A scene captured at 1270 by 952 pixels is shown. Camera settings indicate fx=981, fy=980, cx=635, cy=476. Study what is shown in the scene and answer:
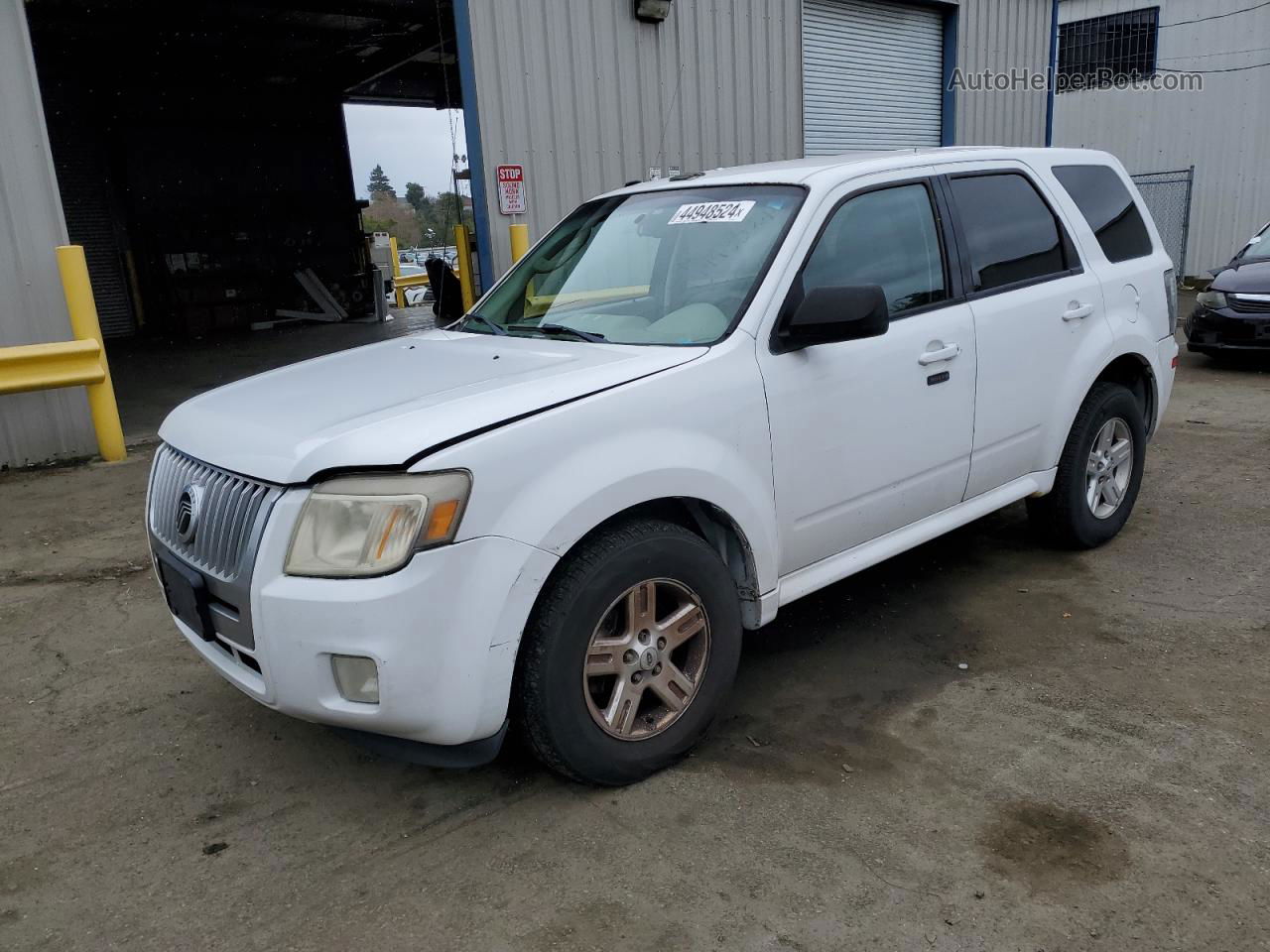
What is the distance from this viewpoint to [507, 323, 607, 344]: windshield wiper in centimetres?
342

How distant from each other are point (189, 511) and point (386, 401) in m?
0.66

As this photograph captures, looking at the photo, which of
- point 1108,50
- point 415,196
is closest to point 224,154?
point 1108,50

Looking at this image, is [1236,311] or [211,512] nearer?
[211,512]

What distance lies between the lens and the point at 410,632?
2.43 metres

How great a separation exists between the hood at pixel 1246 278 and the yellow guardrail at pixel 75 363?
9.93 metres

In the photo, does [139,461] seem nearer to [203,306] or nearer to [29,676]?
[29,676]

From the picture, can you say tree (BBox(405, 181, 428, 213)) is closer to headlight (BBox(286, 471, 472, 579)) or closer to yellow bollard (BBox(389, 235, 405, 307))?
yellow bollard (BBox(389, 235, 405, 307))

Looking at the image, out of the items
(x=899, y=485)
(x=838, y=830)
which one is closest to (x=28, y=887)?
(x=838, y=830)

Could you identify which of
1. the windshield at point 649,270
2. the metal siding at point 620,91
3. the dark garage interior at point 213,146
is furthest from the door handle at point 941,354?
the dark garage interior at point 213,146

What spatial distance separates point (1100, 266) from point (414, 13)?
14771 mm

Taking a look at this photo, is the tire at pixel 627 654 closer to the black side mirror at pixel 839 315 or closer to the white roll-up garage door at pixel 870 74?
the black side mirror at pixel 839 315

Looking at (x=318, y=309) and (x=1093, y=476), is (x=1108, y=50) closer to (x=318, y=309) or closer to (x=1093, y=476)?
(x=318, y=309)

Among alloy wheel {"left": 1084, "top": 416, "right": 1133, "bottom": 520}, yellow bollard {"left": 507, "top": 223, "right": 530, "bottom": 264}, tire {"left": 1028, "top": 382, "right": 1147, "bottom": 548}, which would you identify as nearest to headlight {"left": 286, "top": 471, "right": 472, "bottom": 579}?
tire {"left": 1028, "top": 382, "right": 1147, "bottom": 548}

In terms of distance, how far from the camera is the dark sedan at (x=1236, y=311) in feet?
30.3
